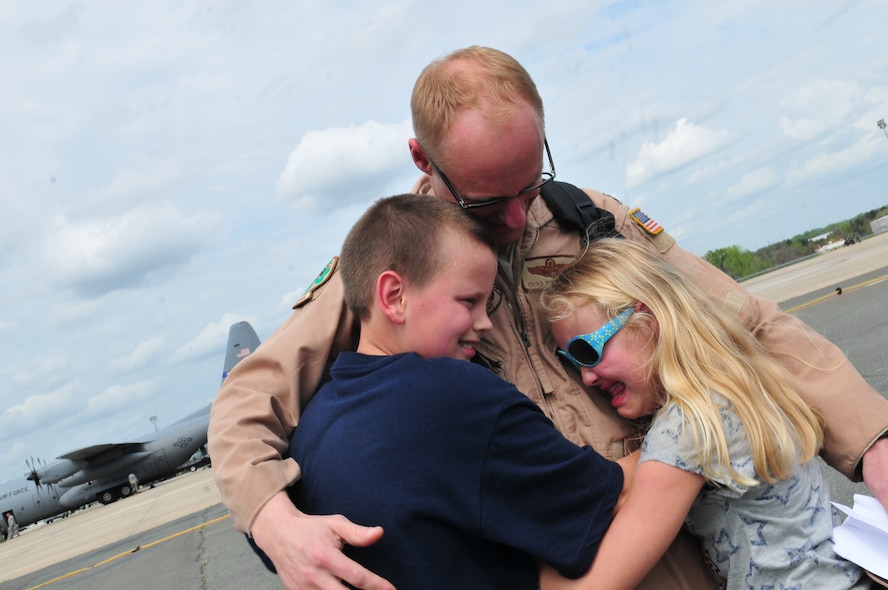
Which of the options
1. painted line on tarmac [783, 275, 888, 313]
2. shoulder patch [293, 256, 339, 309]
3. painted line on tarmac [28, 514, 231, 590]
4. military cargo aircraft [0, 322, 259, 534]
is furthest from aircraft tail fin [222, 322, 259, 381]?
shoulder patch [293, 256, 339, 309]

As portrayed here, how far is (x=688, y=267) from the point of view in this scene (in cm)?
270

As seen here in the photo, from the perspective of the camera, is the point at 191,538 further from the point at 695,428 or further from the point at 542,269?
the point at 695,428

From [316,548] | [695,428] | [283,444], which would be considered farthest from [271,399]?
[695,428]

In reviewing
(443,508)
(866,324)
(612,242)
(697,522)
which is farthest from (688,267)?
(866,324)

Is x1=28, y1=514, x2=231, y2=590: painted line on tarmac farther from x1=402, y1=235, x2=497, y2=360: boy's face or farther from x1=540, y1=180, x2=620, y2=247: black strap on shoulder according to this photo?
x1=402, y1=235, x2=497, y2=360: boy's face

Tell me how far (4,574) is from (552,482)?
63.4 feet

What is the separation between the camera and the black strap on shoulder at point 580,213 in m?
2.62

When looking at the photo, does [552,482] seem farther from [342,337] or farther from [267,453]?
[342,337]

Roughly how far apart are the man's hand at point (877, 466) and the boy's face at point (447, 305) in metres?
1.41

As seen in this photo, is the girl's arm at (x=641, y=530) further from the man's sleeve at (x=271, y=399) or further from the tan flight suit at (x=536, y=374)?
the man's sleeve at (x=271, y=399)

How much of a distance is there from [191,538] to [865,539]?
12777 millimetres

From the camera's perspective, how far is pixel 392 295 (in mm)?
2004

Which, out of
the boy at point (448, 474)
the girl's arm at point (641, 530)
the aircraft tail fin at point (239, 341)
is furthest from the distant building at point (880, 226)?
the boy at point (448, 474)

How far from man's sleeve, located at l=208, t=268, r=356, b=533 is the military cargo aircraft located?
35969 millimetres
